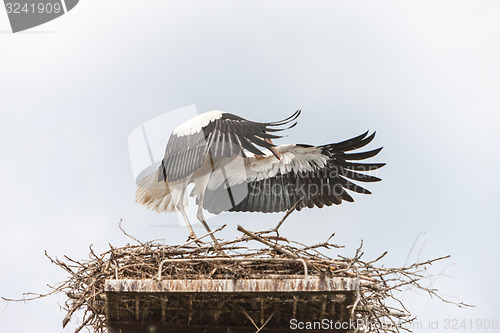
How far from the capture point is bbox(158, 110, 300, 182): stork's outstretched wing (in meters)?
6.19

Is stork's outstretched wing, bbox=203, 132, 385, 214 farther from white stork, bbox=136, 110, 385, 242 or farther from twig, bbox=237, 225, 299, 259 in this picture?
twig, bbox=237, 225, 299, 259

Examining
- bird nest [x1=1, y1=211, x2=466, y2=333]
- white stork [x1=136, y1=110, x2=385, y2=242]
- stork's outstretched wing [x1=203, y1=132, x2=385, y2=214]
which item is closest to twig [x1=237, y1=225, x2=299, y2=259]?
bird nest [x1=1, y1=211, x2=466, y2=333]

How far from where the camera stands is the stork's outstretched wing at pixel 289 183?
280 inches

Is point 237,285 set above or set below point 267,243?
below

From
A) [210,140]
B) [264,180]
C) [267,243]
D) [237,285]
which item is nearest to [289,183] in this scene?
[264,180]

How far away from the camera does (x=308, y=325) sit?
4.98m

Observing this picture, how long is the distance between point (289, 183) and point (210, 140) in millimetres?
1313

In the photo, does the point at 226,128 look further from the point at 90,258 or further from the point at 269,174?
the point at 90,258

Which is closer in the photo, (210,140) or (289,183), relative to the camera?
(210,140)

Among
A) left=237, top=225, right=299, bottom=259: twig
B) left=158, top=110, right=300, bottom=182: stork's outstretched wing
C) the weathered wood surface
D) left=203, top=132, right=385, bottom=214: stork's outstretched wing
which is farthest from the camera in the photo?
left=203, top=132, right=385, bottom=214: stork's outstretched wing

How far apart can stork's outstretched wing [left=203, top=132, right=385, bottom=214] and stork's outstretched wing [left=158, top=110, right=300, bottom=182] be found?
75cm

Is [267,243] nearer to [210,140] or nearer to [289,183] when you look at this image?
[210,140]

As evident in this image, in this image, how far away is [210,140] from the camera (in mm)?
6246

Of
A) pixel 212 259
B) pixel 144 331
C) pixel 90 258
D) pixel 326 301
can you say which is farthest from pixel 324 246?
pixel 90 258
